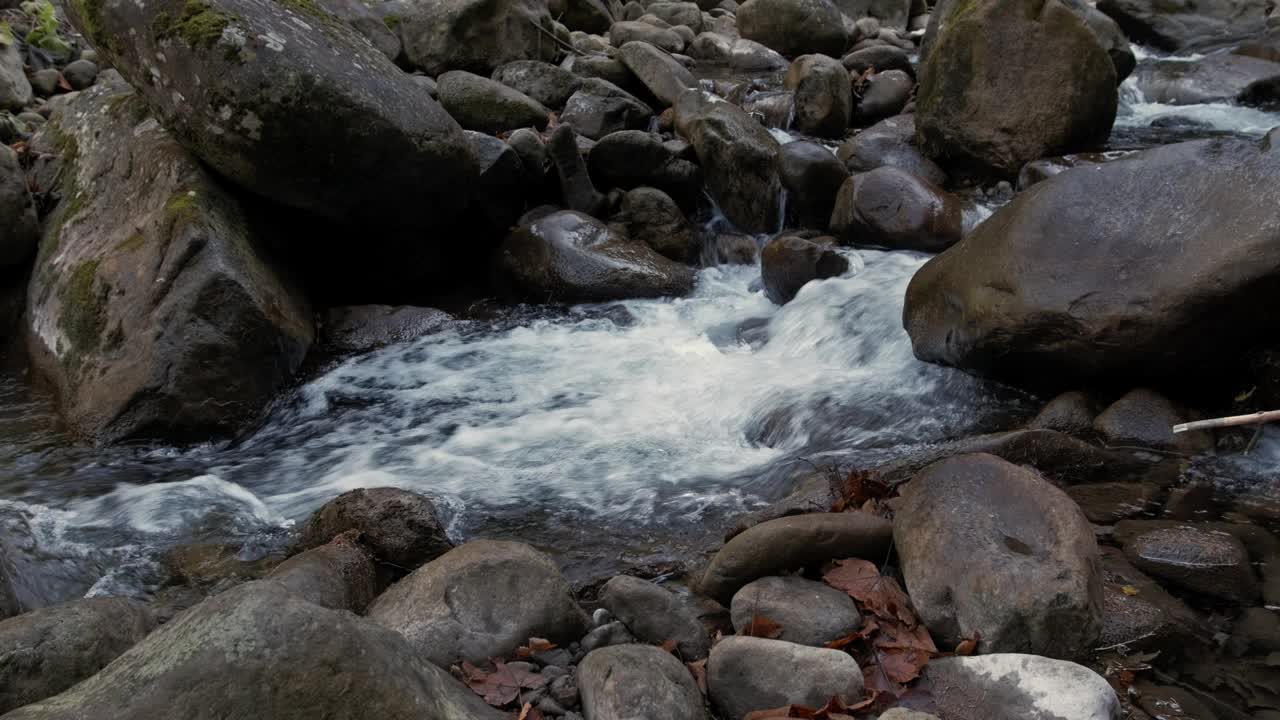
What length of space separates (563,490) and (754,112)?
7.51 metres

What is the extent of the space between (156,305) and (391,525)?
2795 mm

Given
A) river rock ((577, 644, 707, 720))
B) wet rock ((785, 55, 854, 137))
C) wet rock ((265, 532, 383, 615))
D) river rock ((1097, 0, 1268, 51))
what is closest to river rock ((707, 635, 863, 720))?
river rock ((577, 644, 707, 720))

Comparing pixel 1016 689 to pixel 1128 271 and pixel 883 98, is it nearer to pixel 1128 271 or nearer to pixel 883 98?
pixel 1128 271

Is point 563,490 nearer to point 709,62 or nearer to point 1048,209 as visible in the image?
point 1048,209

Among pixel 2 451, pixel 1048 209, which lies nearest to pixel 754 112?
pixel 1048 209

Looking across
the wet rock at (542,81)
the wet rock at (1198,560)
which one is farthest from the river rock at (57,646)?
the wet rock at (542,81)

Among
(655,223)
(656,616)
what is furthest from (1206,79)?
(656,616)

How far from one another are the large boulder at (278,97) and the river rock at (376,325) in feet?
2.74

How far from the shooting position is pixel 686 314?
8.09 meters

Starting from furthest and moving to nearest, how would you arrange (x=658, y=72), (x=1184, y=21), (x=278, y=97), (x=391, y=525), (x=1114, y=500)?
1. (x=1184, y=21)
2. (x=658, y=72)
3. (x=278, y=97)
4. (x=1114, y=500)
5. (x=391, y=525)

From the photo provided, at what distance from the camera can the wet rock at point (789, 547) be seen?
3703 millimetres

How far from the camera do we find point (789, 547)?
12.1 feet

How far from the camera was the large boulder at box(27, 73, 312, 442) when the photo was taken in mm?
Result: 5719

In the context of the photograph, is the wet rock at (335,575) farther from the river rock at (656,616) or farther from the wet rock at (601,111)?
the wet rock at (601,111)
